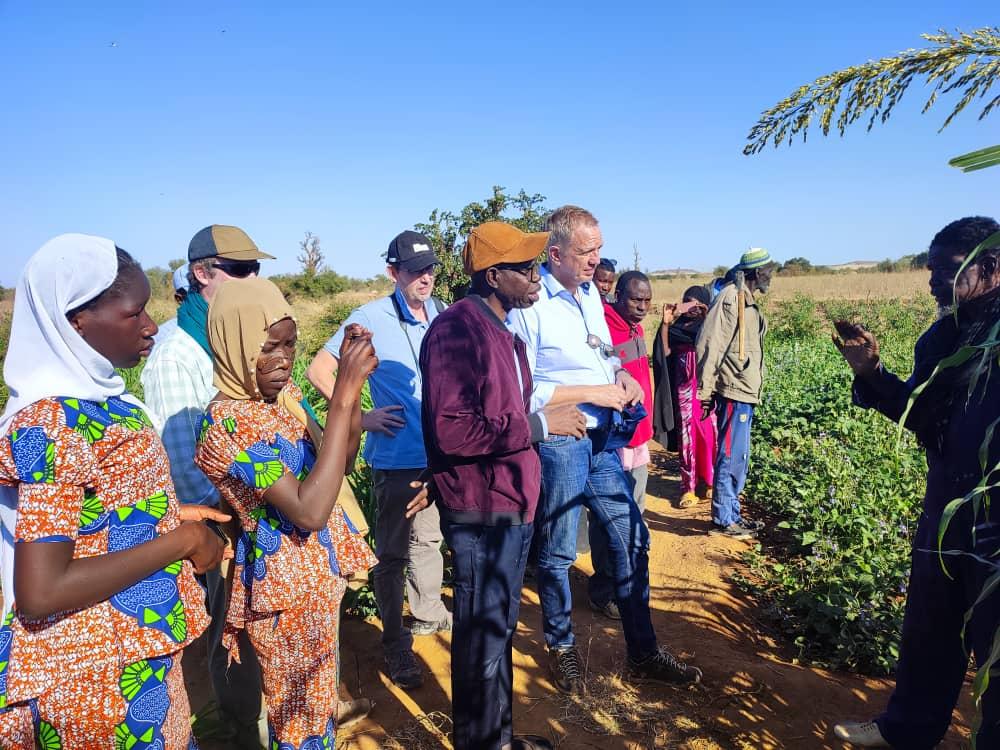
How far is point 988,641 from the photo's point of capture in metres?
1.88

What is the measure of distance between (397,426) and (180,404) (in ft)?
3.02

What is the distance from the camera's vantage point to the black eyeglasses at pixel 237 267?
2.82 meters

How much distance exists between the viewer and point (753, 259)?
16.1ft

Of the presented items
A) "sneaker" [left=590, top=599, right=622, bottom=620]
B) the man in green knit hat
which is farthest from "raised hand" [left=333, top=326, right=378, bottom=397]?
the man in green knit hat

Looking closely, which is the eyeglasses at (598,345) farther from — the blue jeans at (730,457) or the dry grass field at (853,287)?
the dry grass field at (853,287)

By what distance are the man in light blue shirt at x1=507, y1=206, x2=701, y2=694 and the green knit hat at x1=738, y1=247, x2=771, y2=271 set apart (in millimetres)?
2368

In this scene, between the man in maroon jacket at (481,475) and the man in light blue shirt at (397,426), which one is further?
the man in light blue shirt at (397,426)

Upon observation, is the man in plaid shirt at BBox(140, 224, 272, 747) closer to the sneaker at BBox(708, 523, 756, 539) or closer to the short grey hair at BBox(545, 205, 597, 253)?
the short grey hair at BBox(545, 205, 597, 253)

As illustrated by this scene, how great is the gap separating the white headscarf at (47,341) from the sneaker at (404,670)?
1961mm

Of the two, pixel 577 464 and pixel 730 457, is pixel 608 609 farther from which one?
pixel 730 457

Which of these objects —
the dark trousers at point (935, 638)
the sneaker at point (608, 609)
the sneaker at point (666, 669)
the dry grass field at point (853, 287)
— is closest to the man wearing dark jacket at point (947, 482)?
the dark trousers at point (935, 638)

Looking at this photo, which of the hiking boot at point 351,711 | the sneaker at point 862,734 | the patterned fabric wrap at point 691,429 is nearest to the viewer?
the sneaker at point 862,734

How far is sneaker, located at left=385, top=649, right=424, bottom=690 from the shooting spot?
3072mm

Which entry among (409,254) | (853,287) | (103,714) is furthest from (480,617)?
(853,287)
